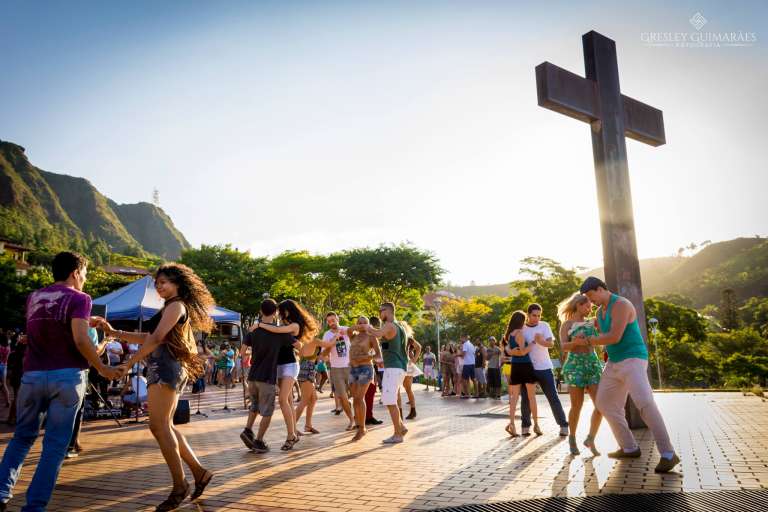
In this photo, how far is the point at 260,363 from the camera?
264 inches

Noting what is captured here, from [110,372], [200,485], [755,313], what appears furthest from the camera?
[755,313]

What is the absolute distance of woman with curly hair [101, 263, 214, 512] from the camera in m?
3.81

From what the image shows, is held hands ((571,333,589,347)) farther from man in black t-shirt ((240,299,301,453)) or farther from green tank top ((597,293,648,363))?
man in black t-shirt ((240,299,301,453))

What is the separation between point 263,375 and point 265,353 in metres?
0.28

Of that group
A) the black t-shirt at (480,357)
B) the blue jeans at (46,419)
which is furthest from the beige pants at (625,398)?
the black t-shirt at (480,357)

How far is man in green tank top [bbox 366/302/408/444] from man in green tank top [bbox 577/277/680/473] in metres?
2.81

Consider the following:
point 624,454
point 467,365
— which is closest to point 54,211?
point 467,365

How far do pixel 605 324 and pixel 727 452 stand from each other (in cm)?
203

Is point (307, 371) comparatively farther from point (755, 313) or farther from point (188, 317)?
point (755, 313)

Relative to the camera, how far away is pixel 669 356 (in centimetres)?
4091

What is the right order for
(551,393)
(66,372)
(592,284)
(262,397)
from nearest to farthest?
(66,372) < (592,284) < (262,397) < (551,393)

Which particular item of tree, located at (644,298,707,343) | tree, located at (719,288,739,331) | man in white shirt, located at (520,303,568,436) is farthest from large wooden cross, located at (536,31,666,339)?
tree, located at (719,288,739,331)

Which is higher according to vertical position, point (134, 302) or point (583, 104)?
point (583, 104)

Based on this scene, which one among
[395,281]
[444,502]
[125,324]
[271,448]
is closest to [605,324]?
[444,502]
